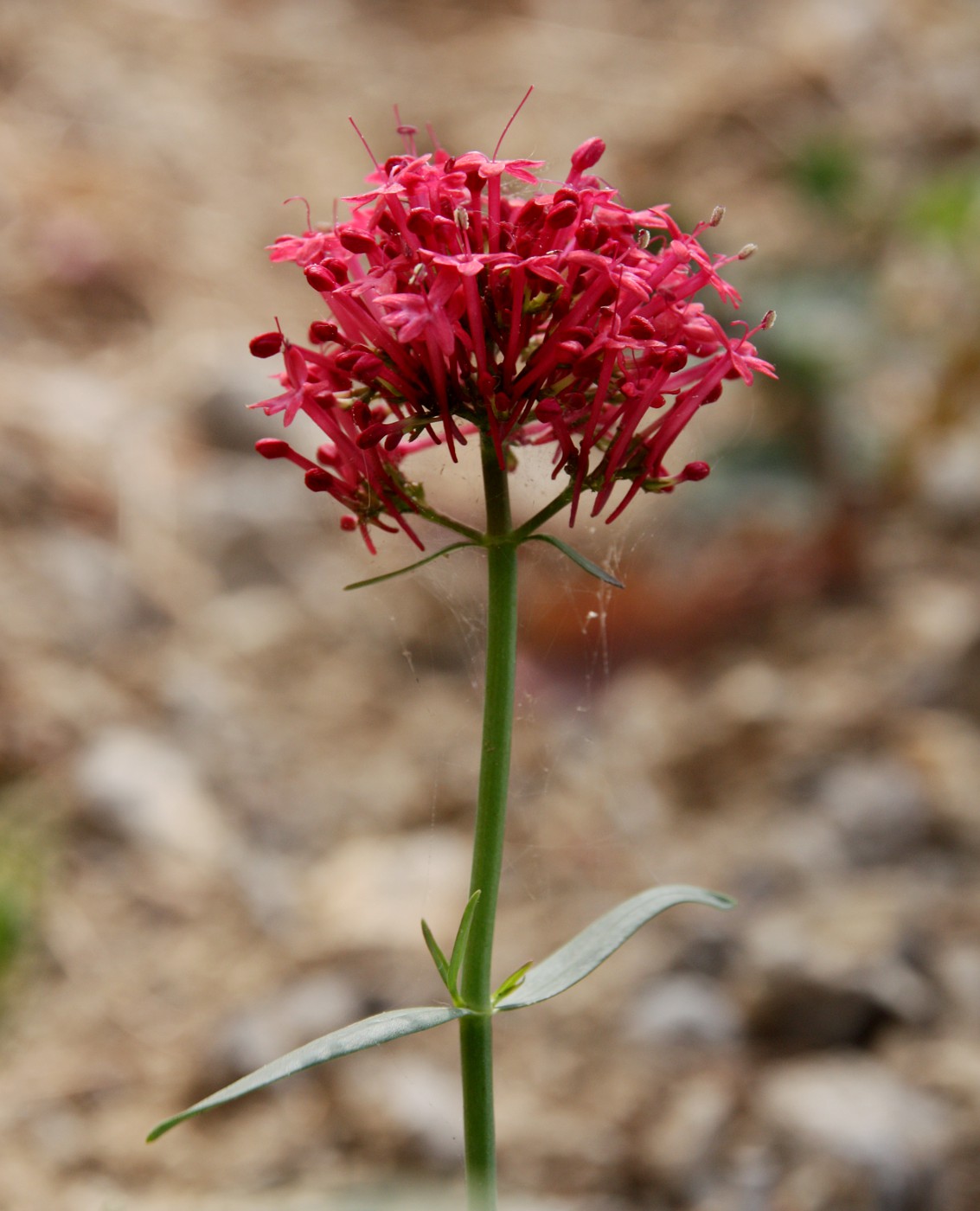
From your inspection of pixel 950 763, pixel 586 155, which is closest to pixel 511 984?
pixel 586 155

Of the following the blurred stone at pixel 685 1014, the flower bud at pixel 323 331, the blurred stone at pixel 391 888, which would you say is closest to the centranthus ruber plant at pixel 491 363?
the flower bud at pixel 323 331

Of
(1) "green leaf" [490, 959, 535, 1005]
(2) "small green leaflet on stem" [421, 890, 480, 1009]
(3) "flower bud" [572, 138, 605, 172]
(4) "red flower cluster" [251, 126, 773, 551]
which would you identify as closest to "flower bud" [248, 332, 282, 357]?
(4) "red flower cluster" [251, 126, 773, 551]

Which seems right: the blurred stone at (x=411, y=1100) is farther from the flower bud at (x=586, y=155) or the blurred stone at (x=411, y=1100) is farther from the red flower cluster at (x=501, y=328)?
the flower bud at (x=586, y=155)

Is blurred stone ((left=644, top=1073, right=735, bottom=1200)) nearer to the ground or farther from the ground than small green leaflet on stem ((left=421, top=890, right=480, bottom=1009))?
nearer to the ground

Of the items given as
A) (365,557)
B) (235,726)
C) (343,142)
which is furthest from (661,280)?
(343,142)

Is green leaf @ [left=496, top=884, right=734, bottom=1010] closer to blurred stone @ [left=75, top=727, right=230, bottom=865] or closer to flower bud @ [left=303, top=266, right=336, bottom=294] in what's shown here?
flower bud @ [left=303, top=266, right=336, bottom=294]

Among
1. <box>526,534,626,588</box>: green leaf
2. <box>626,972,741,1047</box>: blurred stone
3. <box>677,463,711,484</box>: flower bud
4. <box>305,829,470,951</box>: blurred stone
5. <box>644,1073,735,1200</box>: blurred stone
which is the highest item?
<box>677,463,711,484</box>: flower bud

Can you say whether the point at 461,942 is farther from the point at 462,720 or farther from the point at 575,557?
the point at 462,720
